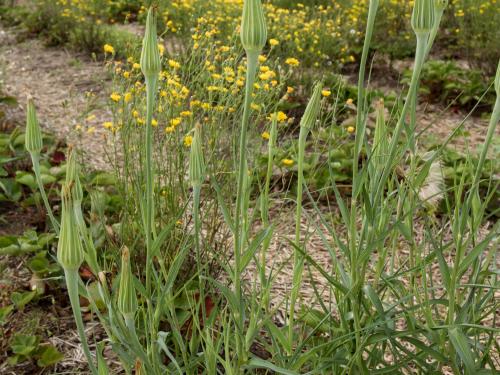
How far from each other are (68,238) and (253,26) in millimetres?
491

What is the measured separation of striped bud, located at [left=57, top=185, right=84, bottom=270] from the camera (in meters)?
1.07

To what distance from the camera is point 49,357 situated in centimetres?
210

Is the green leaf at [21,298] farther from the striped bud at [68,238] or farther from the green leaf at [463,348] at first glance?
the green leaf at [463,348]

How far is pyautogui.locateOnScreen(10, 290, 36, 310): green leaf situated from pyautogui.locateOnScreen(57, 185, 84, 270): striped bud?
130cm

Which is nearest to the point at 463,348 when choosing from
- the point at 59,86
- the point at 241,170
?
the point at 241,170

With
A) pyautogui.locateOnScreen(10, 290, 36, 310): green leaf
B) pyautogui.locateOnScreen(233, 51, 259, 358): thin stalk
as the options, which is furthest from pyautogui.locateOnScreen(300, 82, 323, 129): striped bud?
pyautogui.locateOnScreen(10, 290, 36, 310): green leaf

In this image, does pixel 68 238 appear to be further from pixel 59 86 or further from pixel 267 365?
pixel 59 86

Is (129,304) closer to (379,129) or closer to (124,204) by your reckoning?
(379,129)

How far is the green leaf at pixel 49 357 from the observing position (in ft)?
6.85

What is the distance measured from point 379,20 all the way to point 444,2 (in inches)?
219

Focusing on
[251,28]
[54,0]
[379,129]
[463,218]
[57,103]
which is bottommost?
[57,103]

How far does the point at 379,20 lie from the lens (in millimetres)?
6590

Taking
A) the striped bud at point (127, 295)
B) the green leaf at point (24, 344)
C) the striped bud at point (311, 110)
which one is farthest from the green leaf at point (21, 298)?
the striped bud at point (311, 110)

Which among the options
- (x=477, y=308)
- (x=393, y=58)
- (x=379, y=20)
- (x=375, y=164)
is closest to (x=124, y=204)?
(x=375, y=164)
